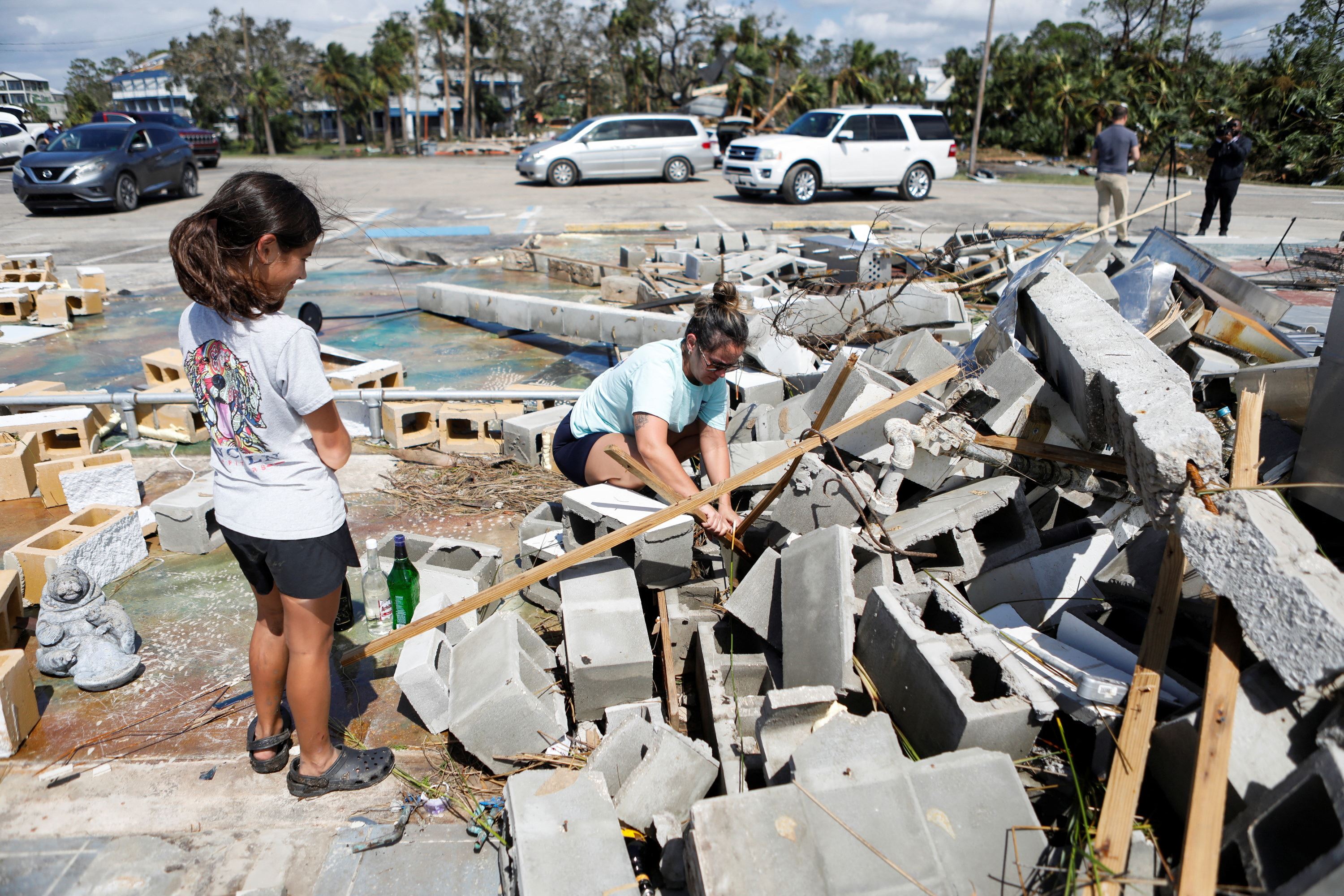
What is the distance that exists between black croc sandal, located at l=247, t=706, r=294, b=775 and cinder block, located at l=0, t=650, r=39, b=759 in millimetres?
828

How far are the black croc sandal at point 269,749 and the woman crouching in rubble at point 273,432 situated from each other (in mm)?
114

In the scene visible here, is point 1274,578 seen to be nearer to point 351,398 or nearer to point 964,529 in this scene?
point 964,529

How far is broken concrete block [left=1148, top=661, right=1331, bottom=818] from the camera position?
77.2 inches

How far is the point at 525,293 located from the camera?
966cm

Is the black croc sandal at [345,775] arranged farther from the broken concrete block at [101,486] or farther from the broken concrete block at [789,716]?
the broken concrete block at [101,486]

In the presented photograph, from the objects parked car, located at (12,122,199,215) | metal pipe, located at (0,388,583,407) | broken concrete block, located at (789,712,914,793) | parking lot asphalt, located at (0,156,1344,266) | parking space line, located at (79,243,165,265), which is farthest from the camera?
parked car, located at (12,122,199,215)

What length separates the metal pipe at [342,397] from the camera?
17.5 feet

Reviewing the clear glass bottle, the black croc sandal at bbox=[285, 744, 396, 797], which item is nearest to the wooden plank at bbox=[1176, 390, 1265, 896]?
the black croc sandal at bbox=[285, 744, 396, 797]

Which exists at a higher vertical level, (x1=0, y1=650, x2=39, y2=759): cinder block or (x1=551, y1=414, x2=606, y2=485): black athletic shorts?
(x1=551, y1=414, x2=606, y2=485): black athletic shorts

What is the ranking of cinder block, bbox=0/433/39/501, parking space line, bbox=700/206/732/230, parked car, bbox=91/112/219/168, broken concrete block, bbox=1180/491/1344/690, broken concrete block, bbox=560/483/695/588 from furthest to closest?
1. parked car, bbox=91/112/219/168
2. parking space line, bbox=700/206/732/230
3. cinder block, bbox=0/433/39/501
4. broken concrete block, bbox=560/483/695/588
5. broken concrete block, bbox=1180/491/1344/690

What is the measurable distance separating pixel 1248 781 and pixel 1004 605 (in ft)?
3.84

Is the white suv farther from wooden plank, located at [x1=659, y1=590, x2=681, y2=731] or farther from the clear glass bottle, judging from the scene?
wooden plank, located at [x1=659, y1=590, x2=681, y2=731]

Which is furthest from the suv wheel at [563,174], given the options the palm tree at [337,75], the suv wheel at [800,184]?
the palm tree at [337,75]

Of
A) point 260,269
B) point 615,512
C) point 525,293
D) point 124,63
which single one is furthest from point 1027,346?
point 124,63
